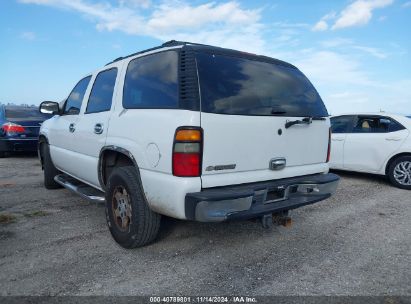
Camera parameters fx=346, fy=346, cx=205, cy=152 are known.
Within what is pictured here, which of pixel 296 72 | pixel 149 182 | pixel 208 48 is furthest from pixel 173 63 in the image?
pixel 296 72

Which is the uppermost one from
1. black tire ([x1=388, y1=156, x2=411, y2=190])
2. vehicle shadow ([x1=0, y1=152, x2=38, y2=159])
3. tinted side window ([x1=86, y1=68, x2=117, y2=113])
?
tinted side window ([x1=86, y1=68, x2=117, y2=113])

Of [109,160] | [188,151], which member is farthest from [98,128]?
[188,151]

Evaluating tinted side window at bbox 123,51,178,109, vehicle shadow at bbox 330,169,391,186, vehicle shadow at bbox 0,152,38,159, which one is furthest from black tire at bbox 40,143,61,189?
vehicle shadow at bbox 330,169,391,186

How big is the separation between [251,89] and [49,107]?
3.33 meters

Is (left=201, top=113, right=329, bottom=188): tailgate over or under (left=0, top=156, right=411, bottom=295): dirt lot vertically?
over

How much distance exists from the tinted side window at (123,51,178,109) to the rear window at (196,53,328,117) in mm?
261

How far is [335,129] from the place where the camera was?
764cm

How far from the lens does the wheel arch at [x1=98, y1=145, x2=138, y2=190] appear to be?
11.3 ft

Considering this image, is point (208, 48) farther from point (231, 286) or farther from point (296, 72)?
point (231, 286)

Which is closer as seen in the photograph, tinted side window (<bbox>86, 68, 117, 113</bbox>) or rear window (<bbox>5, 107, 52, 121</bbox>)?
tinted side window (<bbox>86, 68, 117, 113</bbox>)

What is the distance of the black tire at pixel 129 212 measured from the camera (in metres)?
3.12

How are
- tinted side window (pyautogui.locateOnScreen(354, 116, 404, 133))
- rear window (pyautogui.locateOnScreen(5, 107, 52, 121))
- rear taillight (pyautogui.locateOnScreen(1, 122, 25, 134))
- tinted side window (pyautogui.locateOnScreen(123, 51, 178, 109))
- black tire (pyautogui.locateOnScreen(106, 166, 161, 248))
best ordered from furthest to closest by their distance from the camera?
rear window (pyautogui.locateOnScreen(5, 107, 52, 121)) → rear taillight (pyautogui.locateOnScreen(1, 122, 25, 134)) → tinted side window (pyautogui.locateOnScreen(354, 116, 404, 133)) → black tire (pyautogui.locateOnScreen(106, 166, 161, 248)) → tinted side window (pyautogui.locateOnScreen(123, 51, 178, 109))

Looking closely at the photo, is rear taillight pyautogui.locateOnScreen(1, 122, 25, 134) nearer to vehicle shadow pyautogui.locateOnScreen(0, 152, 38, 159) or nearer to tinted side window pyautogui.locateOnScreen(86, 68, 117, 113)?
vehicle shadow pyautogui.locateOnScreen(0, 152, 38, 159)

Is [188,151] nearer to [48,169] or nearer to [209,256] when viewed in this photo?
[209,256]
